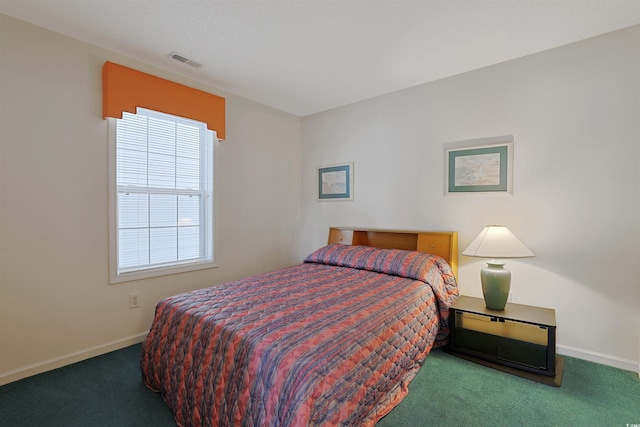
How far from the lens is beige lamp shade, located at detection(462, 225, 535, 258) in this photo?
6.99 feet

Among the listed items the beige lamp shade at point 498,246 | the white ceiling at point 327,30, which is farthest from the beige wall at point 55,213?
the beige lamp shade at point 498,246

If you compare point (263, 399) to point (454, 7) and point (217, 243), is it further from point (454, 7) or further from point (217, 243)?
point (454, 7)

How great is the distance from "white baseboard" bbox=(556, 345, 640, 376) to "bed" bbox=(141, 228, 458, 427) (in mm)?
896

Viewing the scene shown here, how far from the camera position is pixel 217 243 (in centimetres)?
307

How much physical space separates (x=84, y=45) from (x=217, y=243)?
6.39 feet

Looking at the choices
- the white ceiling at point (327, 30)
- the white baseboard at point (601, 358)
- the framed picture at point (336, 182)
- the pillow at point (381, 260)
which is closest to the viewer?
the white ceiling at point (327, 30)

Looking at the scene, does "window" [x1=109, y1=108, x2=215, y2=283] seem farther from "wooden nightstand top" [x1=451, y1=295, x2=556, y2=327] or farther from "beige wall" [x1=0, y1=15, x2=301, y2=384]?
"wooden nightstand top" [x1=451, y1=295, x2=556, y2=327]

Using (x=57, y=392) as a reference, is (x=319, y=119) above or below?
above

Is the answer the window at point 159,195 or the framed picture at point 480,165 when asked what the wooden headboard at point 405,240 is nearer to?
the framed picture at point 480,165

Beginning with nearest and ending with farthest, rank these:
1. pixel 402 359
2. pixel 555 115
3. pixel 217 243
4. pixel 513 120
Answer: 1. pixel 402 359
2. pixel 555 115
3. pixel 513 120
4. pixel 217 243

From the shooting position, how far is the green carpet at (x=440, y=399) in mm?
1568

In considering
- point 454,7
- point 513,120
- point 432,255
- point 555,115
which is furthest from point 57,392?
point 555,115

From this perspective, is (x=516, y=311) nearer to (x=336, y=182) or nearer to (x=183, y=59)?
(x=336, y=182)

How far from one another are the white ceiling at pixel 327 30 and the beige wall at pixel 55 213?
0.26 m
